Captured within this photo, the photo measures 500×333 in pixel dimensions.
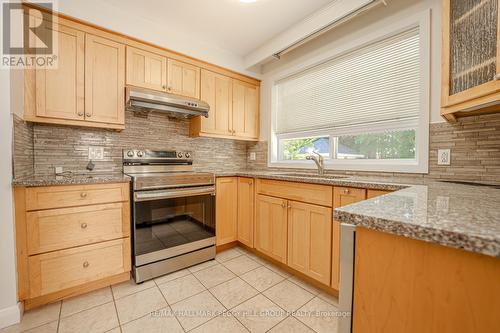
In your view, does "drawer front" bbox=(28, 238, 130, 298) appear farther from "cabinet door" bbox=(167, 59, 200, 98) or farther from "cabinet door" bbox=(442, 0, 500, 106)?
"cabinet door" bbox=(442, 0, 500, 106)

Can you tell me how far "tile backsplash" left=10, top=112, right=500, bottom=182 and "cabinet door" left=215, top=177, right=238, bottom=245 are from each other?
1.85 ft

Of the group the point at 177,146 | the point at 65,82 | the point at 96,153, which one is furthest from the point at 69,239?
the point at 177,146

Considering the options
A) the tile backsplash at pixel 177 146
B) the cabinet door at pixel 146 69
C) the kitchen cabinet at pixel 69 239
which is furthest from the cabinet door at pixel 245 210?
the cabinet door at pixel 146 69

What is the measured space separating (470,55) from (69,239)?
2763 millimetres

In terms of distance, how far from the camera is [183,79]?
2.43 meters

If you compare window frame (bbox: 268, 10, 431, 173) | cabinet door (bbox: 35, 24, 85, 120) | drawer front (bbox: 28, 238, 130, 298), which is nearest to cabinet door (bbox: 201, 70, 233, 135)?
window frame (bbox: 268, 10, 431, 173)

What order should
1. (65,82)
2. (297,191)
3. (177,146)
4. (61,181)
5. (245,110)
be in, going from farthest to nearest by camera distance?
(245,110) → (177,146) → (297,191) → (65,82) → (61,181)

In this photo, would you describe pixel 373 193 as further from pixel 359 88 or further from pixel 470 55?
pixel 359 88

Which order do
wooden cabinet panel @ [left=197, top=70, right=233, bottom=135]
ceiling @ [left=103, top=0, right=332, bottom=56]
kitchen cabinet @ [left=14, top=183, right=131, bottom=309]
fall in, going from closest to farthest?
kitchen cabinet @ [left=14, top=183, right=131, bottom=309], ceiling @ [left=103, top=0, right=332, bottom=56], wooden cabinet panel @ [left=197, top=70, right=233, bottom=135]

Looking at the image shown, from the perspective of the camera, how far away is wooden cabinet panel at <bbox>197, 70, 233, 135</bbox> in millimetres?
2605

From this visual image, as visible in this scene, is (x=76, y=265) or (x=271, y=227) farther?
(x=271, y=227)

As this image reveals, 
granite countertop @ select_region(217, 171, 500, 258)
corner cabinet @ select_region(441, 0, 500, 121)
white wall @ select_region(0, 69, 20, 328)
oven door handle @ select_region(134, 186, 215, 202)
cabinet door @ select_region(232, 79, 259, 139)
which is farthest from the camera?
cabinet door @ select_region(232, 79, 259, 139)

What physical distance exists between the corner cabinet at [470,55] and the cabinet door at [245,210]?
1783mm

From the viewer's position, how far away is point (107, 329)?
4.44ft
